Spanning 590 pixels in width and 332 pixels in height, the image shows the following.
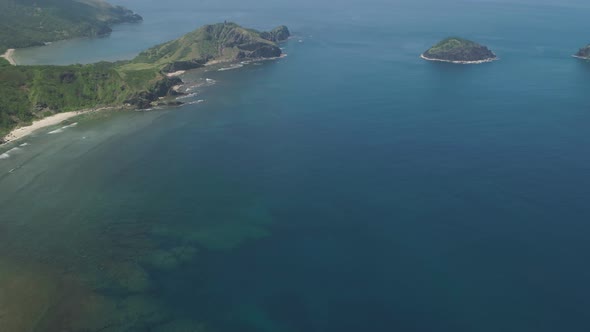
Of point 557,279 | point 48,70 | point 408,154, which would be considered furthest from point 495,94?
point 48,70

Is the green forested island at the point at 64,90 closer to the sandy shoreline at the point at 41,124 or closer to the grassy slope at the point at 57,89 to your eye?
the grassy slope at the point at 57,89

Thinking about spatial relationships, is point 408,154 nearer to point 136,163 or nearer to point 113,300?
point 136,163

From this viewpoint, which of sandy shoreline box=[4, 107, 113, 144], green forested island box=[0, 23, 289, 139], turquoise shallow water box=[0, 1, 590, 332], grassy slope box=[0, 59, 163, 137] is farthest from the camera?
green forested island box=[0, 23, 289, 139]

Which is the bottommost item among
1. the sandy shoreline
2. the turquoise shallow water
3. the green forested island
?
the turquoise shallow water

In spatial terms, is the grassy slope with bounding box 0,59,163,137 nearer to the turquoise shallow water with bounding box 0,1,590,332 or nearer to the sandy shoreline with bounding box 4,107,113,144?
the sandy shoreline with bounding box 4,107,113,144

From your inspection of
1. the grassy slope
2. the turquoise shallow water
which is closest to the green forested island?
the grassy slope

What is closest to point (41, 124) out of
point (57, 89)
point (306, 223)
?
point (57, 89)
